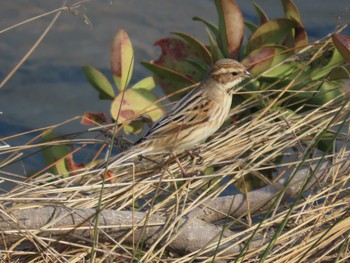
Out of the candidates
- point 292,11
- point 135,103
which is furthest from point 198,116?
point 292,11

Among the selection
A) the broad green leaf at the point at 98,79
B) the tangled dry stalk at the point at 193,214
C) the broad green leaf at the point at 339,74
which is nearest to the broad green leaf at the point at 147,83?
the broad green leaf at the point at 98,79

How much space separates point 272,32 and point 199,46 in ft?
1.22

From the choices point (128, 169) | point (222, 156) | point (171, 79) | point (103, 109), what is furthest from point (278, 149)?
point (103, 109)

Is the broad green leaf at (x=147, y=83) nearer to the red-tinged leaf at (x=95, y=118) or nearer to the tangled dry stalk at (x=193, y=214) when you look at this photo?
the red-tinged leaf at (x=95, y=118)

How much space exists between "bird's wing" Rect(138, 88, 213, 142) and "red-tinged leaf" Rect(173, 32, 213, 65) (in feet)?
1.04

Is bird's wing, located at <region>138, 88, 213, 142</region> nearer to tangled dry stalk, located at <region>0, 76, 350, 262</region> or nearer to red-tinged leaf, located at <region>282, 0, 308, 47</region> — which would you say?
tangled dry stalk, located at <region>0, 76, 350, 262</region>

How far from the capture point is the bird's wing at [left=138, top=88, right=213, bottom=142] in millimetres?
3953

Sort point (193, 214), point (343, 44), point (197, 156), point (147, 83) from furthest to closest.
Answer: point (147, 83), point (197, 156), point (343, 44), point (193, 214)

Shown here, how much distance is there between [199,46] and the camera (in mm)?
4258

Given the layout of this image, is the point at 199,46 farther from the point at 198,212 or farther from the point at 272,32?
the point at 198,212

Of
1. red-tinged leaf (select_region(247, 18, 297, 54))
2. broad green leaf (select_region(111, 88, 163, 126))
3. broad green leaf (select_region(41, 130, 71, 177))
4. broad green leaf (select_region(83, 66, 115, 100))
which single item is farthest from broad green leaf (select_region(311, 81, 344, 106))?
broad green leaf (select_region(41, 130, 71, 177))

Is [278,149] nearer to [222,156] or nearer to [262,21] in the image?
[222,156]

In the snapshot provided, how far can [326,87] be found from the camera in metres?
4.15

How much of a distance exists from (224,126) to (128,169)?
0.75 meters
